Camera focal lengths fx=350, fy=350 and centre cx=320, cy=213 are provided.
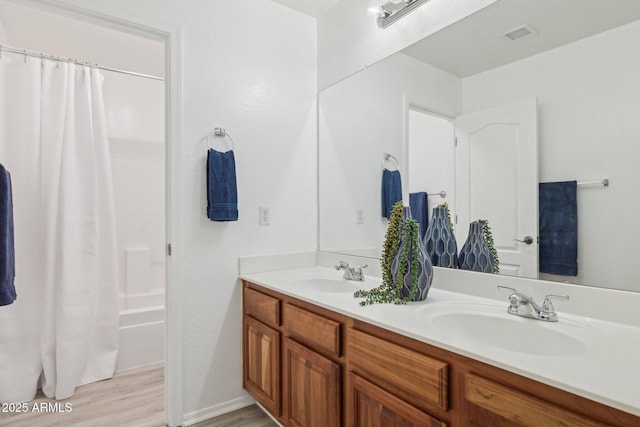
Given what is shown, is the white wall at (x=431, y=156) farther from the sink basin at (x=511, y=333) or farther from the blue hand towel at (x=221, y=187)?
the blue hand towel at (x=221, y=187)

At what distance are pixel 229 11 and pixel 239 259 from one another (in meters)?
1.45

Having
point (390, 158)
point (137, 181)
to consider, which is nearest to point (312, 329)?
point (390, 158)

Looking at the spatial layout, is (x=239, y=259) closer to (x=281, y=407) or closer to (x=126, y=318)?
(x=281, y=407)

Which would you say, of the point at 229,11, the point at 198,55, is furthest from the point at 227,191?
the point at 229,11

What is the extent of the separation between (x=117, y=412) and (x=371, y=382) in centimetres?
168

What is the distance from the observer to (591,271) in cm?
121

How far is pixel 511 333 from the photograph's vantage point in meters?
1.16

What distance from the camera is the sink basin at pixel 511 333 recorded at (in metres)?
1.03

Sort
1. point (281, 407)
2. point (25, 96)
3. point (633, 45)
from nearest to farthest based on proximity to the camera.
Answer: point (633, 45)
point (281, 407)
point (25, 96)

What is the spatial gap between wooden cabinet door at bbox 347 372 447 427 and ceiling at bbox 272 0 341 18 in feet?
7.05

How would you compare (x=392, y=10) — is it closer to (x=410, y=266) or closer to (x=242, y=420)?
(x=410, y=266)

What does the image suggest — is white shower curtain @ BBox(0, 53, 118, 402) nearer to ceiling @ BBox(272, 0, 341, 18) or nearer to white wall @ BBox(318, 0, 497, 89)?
ceiling @ BBox(272, 0, 341, 18)

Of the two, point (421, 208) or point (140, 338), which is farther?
point (140, 338)

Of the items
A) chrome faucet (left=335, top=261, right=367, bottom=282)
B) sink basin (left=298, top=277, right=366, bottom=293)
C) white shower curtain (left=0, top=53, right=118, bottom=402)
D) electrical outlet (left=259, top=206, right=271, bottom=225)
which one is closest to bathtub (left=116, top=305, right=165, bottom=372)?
white shower curtain (left=0, top=53, right=118, bottom=402)
